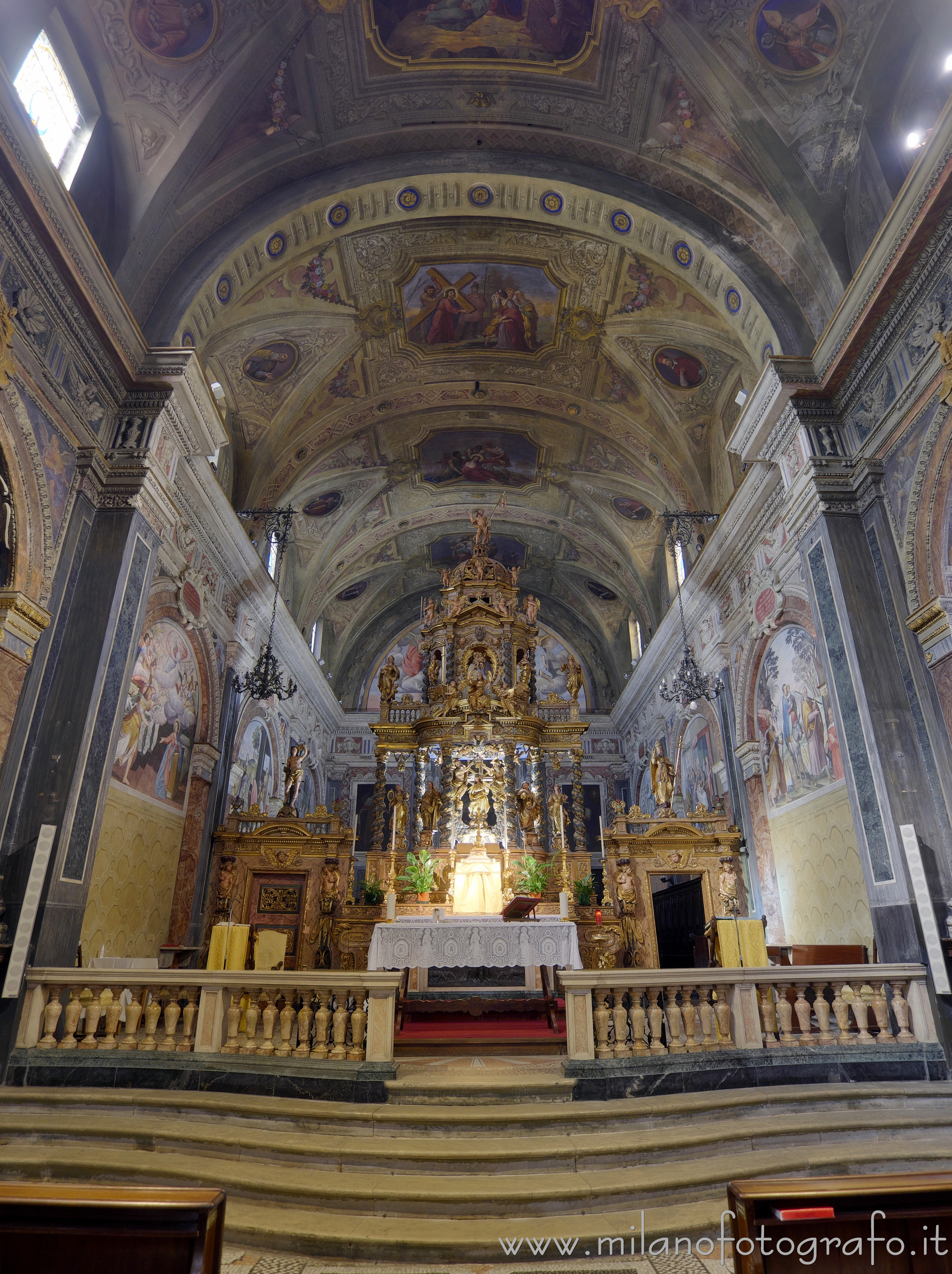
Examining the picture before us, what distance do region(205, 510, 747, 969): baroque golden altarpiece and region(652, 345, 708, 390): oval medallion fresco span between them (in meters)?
6.13

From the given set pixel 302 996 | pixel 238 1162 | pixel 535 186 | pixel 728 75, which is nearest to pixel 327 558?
pixel 535 186

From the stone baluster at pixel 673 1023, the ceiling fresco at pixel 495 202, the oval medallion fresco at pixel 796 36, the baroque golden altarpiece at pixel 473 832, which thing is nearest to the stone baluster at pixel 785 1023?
the stone baluster at pixel 673 1023

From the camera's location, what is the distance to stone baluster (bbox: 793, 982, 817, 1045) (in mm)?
6359

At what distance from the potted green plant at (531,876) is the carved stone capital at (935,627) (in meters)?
6.49

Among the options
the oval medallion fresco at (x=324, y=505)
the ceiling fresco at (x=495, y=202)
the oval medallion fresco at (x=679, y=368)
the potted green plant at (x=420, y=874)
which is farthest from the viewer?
the oval medallion fresco at (x=324, y=505)

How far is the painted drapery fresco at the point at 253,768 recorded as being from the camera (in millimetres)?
14852

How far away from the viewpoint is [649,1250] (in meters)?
4.05

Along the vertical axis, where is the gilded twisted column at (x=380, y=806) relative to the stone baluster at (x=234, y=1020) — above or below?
above

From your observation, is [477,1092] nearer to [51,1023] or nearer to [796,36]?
[51,1023]

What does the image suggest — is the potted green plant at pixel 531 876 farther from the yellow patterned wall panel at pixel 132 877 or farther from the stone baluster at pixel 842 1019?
the yellow patterned wall panel at pixel 132 877

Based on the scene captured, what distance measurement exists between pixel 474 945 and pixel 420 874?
4.72 metres

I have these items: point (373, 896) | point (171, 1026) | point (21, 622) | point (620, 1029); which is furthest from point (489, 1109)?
point (373, 896)

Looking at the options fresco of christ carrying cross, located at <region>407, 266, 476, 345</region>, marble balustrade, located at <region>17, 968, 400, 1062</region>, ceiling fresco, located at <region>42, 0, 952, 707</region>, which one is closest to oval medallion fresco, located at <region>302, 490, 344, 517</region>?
ceiling fresco, located at <region>42, 0, 952, 707</region>

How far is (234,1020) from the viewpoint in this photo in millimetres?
6355
